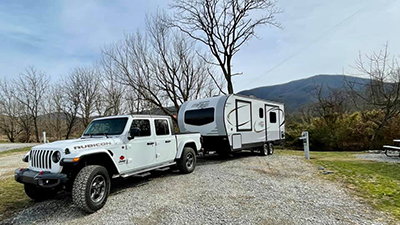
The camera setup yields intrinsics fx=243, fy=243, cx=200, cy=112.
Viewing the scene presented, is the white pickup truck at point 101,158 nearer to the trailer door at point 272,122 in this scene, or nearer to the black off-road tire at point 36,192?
the black off-road tire at point 36,192

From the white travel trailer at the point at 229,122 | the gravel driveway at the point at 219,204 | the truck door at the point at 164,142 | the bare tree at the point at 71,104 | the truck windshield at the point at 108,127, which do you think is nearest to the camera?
the gravel driveway at the point at 219,204

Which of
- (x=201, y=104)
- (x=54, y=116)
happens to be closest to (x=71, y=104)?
(x=54, y=116)

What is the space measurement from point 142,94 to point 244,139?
1056 cm

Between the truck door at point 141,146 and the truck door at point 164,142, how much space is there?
8.6 inches

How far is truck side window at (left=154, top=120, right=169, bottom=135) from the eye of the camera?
22.3 feet

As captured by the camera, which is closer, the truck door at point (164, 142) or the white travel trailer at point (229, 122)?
the truck door at point (164, 142)

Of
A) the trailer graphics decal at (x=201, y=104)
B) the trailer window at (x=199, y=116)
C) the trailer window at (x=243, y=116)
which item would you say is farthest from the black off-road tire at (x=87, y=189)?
the trailer window at (x=243, y=116)

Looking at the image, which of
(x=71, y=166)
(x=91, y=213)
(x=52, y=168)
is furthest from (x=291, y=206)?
(x=52, y=168)

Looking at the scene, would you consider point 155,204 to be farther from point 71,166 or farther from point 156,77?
point 156,77

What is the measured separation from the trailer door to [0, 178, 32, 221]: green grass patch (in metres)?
9.85

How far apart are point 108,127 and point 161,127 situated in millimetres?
1510

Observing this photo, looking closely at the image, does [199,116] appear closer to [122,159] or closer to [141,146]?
[141,146]

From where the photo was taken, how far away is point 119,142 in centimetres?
542

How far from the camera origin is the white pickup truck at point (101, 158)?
4.30 m
